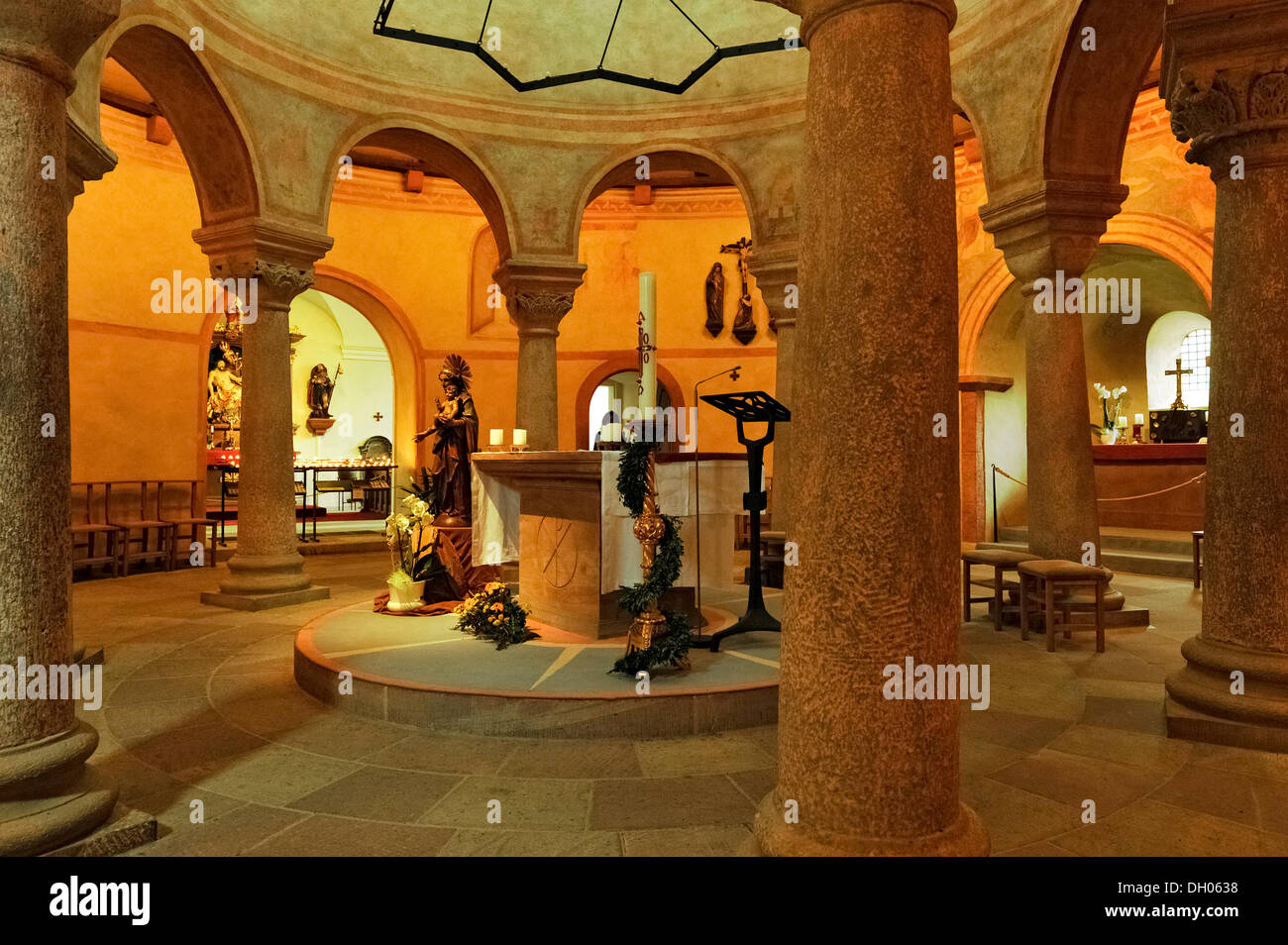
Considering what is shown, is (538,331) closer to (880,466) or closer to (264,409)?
(264,409)

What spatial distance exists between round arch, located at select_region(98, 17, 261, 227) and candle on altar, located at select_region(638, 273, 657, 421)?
5.18 meters

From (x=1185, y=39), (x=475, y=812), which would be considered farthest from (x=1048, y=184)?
(x=475, y=812)

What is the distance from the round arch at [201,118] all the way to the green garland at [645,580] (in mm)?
5267

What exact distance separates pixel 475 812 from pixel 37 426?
6.81ft

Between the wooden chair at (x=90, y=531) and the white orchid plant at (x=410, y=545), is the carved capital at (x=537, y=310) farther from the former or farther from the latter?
the wooden chair at (x=90, y=531)

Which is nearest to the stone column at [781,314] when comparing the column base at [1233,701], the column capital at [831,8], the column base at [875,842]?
the column base at [1233,701]

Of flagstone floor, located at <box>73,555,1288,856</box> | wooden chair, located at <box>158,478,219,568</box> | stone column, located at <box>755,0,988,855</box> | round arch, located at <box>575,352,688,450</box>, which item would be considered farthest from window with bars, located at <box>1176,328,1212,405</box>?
wooden chair, located at <box>158,478,219,568</box>

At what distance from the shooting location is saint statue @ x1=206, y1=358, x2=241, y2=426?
51.9 feet

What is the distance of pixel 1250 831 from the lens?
2.99m

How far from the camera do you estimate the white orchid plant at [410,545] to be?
662 centimetres

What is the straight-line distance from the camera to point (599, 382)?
14.3m

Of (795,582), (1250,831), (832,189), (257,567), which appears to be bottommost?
(1250,831)

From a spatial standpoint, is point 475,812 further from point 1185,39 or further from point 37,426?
point 1185,39

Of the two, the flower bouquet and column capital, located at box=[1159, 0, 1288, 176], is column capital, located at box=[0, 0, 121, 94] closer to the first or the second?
the flower bouquet
